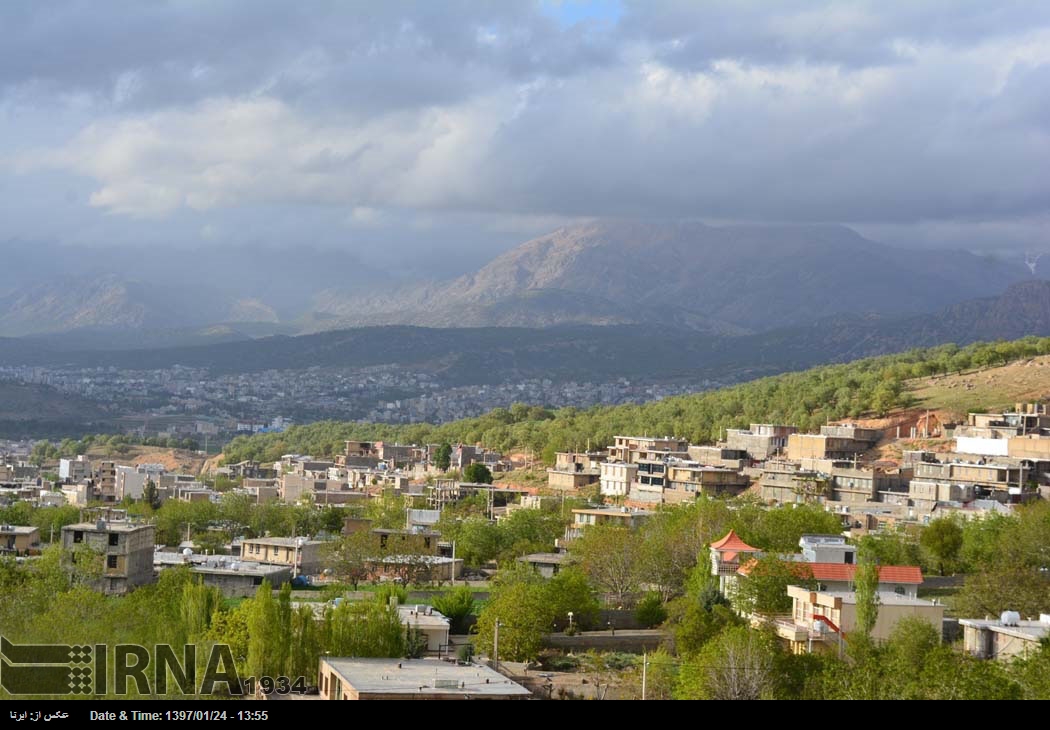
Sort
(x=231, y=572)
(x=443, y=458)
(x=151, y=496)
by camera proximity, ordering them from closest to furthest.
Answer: (x=231, y=572) → (x=151, y=496) → (x=443, y=458)

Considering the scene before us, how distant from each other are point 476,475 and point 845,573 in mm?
46974

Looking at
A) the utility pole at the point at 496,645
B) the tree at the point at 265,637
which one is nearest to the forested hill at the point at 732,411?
the utility pole at the point at 496,645

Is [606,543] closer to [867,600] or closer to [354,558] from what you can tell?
[354,558]

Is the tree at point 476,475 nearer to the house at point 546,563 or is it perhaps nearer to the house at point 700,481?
the house at point 700,481

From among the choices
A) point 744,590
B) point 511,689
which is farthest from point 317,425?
point 511,689

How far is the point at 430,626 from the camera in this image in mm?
38531

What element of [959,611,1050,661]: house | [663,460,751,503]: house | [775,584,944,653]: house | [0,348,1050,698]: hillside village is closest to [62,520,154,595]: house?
[0,348,1050,698]: hillside village

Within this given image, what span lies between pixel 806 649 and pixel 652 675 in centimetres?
461

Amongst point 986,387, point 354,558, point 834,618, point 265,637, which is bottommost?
point 354,558

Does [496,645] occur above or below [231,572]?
below

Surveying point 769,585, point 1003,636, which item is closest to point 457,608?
point 769,585

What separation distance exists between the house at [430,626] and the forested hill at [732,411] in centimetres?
5443
